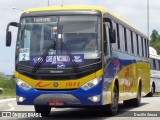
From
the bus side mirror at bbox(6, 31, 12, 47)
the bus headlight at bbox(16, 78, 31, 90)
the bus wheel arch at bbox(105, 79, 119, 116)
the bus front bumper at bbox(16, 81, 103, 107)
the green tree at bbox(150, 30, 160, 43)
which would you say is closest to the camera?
the bus front bumper at bbox(16, 81, 103, 107)

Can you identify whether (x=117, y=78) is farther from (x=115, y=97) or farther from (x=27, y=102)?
(x=27, y=102)

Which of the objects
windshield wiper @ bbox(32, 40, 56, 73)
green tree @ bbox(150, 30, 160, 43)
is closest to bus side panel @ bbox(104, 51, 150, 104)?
windshield wiper @ bbox(32, 40, 56, 73)

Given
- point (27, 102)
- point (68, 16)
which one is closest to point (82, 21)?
point (68, 16)

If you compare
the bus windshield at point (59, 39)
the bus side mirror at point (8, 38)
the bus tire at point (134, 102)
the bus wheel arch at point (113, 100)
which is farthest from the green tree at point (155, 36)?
the bus side mirror at point (8, 38)

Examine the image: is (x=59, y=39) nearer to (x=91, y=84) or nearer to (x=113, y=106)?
(x=91, y=84)

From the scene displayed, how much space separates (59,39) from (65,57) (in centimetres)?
58

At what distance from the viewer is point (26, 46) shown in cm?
1435

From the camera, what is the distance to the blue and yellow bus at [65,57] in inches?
540

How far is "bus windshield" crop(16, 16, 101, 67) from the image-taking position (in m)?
14.0

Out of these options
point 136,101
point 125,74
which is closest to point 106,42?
point 125,74

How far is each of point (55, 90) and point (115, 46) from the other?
3.14 m

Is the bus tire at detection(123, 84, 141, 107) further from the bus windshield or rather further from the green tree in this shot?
the green tree

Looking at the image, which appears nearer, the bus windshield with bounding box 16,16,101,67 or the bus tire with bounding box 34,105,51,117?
the bus windshield with bounding box 16,16,101,67

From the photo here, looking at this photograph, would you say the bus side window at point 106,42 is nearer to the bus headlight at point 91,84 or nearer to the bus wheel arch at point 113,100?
the bus headlight at point 91,84
